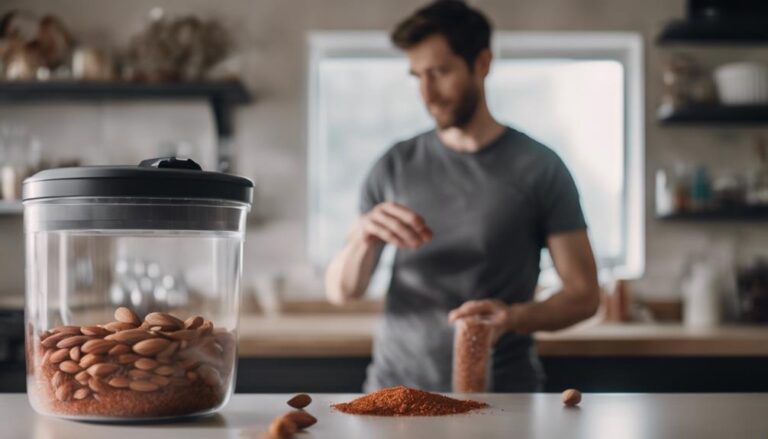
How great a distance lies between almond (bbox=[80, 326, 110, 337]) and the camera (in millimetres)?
893

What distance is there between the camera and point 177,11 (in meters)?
3.36

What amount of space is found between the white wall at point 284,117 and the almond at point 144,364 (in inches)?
96.2

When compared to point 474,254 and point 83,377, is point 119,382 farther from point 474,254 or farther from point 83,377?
point 474,254

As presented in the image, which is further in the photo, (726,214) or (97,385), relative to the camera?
(726,214)

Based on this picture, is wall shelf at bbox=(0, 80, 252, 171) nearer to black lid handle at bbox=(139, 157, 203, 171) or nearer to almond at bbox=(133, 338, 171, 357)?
black lid handle at bbox=(139, 157, 203, 171)

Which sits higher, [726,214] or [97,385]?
[726,214]

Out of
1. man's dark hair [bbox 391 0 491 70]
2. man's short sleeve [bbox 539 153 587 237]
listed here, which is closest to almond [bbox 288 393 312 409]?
man's short sleeve [bbox 539 153 587 237]

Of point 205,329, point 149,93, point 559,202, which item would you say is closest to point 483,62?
point 559,202

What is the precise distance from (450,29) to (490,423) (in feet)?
3.93

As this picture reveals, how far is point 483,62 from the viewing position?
6.50ft

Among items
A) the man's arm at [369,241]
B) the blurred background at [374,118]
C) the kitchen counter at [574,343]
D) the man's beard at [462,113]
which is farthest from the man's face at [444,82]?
the blurred background at [374,118]

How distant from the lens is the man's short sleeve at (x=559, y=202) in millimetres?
1826

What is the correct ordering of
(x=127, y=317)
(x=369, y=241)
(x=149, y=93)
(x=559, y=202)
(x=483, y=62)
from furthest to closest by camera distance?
(x=149, y=93), (x=483, y=62), (x=559, y=202), (x=369, y=241), (x=127, y=317)

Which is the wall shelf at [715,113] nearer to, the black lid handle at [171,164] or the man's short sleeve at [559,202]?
the man's short sleeve at [559,202]
